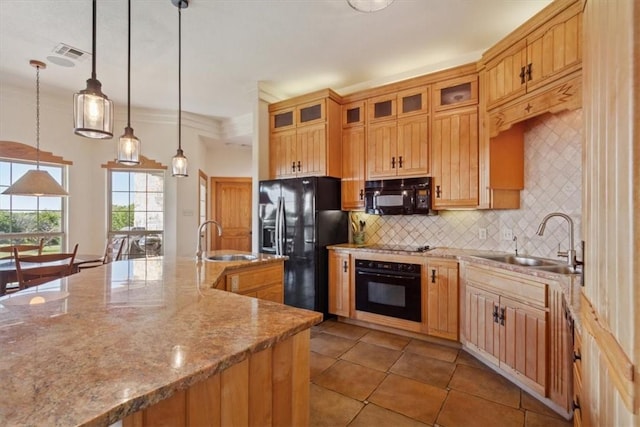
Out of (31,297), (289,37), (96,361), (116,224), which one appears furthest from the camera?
(116,224)

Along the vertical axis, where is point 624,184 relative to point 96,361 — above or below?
above

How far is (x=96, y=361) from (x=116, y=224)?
16.5 feet

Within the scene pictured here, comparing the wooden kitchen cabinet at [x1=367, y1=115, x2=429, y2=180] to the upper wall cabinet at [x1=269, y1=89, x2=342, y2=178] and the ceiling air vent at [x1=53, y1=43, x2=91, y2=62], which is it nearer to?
the upper wall cabinet at [x1=269, y1=89, x2=342, y2=178]

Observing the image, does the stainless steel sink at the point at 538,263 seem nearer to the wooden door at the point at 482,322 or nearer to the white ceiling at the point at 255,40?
the wooden door at the point at 482,322

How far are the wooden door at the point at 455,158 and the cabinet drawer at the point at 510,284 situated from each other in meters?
0.74

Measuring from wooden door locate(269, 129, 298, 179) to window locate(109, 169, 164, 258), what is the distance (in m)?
2.31

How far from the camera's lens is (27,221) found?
416 centimetres

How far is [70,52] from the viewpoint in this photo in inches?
128

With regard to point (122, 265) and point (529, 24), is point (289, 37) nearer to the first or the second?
point (529, 24)

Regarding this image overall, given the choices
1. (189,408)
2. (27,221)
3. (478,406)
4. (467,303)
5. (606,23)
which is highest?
(606,23)

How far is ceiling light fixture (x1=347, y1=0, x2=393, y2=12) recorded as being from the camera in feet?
7.55

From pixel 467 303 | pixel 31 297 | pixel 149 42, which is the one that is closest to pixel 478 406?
pixel 467 303

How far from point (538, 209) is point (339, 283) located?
2.15 m

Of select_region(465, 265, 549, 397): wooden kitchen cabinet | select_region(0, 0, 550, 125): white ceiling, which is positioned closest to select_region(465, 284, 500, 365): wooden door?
select_region(465, 265, 549, 397): wooden kitchen cabinet
